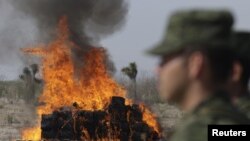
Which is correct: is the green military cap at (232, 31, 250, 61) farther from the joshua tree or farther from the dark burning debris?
the joshua tree

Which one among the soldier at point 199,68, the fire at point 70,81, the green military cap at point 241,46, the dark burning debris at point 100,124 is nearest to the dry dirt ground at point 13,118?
the fire at point 70,81

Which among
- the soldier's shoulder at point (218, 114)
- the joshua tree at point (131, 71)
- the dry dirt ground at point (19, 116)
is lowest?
the soldier's shoulder at point (218, 114)

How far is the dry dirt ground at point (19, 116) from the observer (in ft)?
117

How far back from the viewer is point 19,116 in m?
44.2

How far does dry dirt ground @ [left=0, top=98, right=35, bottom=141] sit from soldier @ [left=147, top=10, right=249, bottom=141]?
27.7 meters

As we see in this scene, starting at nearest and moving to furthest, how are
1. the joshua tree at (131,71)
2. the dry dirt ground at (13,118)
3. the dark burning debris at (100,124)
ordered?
the dark burning debris at (100,124) < the dry dirt ground at (13,118) < the joshua tree at (131,71)

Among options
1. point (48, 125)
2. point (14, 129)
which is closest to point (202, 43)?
point (48, 125)

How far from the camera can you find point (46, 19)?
3092cm

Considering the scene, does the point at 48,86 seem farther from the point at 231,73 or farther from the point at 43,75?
the point at 231,73

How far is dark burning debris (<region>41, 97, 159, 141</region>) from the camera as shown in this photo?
2294cm

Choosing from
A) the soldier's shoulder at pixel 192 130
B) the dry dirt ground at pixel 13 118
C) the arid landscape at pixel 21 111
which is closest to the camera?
the soldier's shoulder at pixel 192 130

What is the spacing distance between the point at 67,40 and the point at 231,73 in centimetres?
2583

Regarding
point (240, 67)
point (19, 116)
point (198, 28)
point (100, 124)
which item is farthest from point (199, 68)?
point (19, 116)

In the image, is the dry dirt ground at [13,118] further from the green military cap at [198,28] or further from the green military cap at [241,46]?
the green military cap at [198,28]
